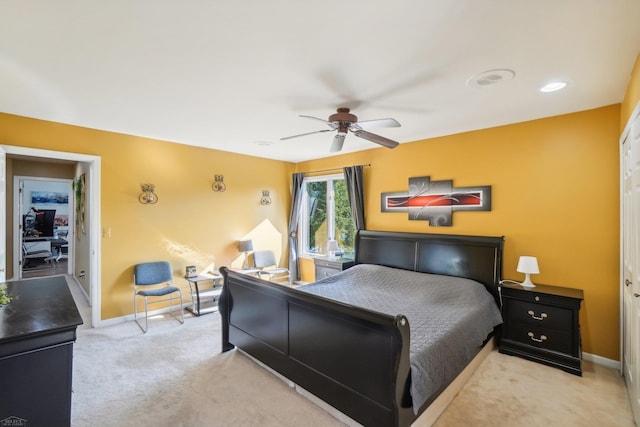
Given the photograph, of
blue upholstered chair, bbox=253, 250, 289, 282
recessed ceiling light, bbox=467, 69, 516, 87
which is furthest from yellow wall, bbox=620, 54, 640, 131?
blue upholstered chair, bbox=253, 250, 289, 282

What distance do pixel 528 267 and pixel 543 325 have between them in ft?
1.82

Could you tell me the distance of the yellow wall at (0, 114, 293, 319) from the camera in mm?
3613

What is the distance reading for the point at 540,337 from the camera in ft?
9.53

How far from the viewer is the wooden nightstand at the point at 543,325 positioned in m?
2.73

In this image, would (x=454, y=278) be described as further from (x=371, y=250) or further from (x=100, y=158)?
(x=100, y=158)

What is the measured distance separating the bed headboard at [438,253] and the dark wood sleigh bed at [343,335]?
0.01 meters

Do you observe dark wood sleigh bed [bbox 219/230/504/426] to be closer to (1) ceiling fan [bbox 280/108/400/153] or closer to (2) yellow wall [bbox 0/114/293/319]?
(1) ceiling fan [bbox 280/108/400/153]

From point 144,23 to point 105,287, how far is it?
3.39 metres

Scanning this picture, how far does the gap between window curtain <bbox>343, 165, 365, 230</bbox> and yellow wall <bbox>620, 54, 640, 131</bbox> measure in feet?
9.53

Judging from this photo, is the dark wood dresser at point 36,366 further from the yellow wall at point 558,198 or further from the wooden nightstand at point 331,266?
the yellow wall at point 558,198

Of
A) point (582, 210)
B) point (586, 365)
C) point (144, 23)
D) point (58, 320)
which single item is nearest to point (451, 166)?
point (582, 210)

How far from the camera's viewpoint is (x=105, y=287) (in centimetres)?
379

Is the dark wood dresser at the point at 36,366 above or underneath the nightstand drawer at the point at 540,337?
above

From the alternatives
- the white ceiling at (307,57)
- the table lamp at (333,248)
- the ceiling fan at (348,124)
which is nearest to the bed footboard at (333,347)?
the ceiling fan at (348,124)
